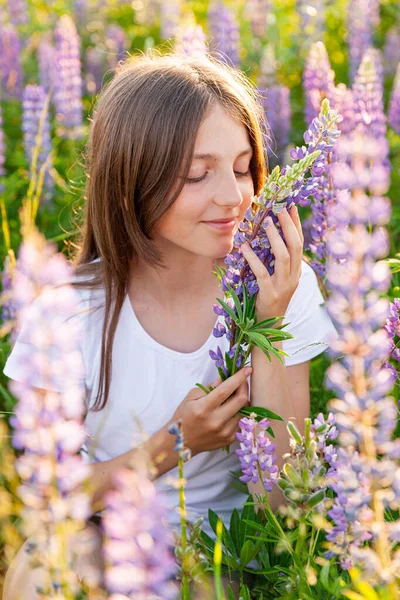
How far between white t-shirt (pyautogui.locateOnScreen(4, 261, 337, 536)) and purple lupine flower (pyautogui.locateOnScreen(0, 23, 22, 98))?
396cm

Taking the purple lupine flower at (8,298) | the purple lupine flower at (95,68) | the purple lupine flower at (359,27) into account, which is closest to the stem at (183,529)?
the purple lupine flower at (8,298)

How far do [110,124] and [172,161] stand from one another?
0.28 m

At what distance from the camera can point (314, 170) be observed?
1.79m

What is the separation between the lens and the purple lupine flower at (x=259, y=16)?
21.9ft

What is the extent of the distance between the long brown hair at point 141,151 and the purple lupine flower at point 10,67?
3.74 metres

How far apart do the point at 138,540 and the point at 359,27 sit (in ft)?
18.6

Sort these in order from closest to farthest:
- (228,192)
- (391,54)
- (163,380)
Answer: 1. (228,192)
2. (163,380)
3. (391,54)

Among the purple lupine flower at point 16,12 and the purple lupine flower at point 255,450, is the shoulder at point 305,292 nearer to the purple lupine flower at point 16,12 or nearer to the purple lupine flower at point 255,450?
the purple lupine flower at point 255,450

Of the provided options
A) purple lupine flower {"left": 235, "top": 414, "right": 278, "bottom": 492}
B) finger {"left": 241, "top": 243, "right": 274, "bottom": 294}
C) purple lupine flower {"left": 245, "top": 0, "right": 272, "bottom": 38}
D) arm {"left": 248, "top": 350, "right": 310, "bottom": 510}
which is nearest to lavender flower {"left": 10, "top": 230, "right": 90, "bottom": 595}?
purple lupine flower {"left": 235, "top": 414, "right": 278, "bottom": 492}

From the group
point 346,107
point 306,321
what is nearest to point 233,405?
point 306,321

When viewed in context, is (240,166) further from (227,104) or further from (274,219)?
(274,219)

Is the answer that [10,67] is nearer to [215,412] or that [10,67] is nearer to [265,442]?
[215,412]

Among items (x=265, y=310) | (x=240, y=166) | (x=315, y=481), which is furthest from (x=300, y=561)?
(x=240, y=166)

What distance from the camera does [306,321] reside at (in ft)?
8.25
